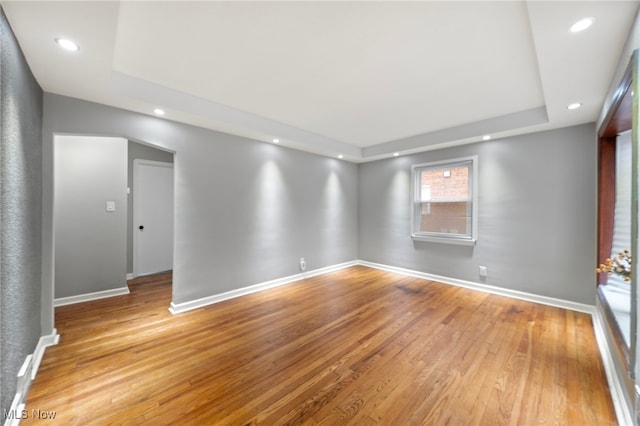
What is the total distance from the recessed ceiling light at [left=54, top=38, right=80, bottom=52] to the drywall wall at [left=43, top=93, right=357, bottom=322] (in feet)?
3.11

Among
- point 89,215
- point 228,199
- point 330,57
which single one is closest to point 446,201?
point 330,57

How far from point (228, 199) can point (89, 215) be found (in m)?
2.00

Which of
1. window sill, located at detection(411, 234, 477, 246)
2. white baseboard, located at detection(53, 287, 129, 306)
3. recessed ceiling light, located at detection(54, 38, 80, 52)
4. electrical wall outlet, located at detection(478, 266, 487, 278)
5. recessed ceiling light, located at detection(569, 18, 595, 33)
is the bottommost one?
white baseboard, located at detection(53, 287, 129, 306)

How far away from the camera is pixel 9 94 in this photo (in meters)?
1.48

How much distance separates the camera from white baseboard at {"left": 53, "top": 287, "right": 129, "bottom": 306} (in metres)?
3.29

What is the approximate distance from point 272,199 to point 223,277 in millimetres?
1393

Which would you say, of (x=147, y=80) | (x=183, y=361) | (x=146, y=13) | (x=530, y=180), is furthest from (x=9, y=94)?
(x=530, y=180)

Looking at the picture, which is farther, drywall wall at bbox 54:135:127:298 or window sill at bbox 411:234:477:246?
window sill at bbox 411:234:477:246

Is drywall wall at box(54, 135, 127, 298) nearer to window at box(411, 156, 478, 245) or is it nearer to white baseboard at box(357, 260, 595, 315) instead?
white baseboard at box(357, 260, 595, 315)

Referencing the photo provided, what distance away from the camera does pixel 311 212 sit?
470 cm

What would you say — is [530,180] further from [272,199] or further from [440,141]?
[272,199]

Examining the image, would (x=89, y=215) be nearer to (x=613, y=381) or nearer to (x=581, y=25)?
(x=581, y=25)

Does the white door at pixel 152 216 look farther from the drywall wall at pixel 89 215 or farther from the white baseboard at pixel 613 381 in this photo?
the white baseboard at pixel 613 381

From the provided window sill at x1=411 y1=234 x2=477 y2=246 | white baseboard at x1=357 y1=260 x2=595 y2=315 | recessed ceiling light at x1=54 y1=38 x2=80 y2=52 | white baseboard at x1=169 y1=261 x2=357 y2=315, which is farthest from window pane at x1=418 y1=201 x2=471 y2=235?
recessed ceiling light at x1=54 y1=38 x2=80 y2=52
